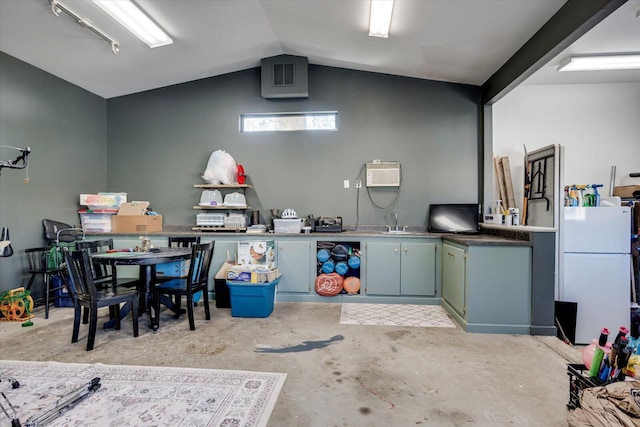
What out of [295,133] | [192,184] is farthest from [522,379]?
[192,184]

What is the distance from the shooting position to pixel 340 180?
16.0 feet

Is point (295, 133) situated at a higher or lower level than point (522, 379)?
higher

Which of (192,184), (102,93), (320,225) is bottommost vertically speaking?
(320,225)

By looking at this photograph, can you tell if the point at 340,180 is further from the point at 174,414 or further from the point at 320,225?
the point at 174,414

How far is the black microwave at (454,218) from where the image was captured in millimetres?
4328

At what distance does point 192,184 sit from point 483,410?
4.77 metres

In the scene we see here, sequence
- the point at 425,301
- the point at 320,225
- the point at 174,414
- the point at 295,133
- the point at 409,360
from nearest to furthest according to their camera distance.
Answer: the point at 174,414 < the point at 409,360 < the point at 425,301 < the point at 320,225 < the point at 295,133

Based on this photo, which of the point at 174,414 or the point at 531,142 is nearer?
the point at 174,414

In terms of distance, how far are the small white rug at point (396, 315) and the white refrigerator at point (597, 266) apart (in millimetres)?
1542

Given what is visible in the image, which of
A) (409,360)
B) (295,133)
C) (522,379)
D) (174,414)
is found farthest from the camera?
(295,133)

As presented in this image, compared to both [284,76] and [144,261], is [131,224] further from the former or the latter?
[284,76]

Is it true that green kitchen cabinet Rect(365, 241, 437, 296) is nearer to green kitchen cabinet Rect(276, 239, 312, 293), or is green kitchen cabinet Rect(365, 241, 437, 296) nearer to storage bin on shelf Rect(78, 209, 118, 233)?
green kitchen cabinet Rect(276, 239, 312, 293)

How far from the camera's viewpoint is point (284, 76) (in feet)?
15.5

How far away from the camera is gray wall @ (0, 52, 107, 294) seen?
12.2 feet
